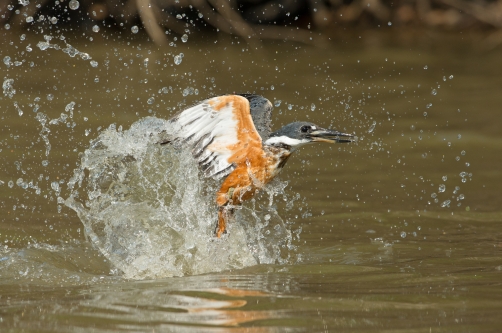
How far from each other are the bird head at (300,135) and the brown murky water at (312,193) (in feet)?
2.45

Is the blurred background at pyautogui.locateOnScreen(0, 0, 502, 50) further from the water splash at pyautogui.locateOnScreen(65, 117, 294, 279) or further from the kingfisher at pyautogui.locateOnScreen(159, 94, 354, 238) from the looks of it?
the kingfisher at pyautogui.locateOnScreen(159, 94, 354, 238)

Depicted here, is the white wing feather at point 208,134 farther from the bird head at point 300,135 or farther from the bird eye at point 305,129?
the bird eye at point 305,129

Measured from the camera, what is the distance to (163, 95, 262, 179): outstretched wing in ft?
16.6

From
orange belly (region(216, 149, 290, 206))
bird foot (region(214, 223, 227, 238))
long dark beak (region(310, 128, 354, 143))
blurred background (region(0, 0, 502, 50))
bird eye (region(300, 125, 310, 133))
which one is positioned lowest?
bird foot (region(214, 223, 227, 238))

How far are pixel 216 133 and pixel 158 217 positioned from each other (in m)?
0.72

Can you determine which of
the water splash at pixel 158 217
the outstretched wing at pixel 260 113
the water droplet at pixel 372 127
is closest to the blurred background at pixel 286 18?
the water droplet at pixel 372 127

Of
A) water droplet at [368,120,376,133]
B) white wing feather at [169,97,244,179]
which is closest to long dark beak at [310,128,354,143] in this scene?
white wing feather at [169,97,244,179]

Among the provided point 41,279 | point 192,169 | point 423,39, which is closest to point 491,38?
point 423,39

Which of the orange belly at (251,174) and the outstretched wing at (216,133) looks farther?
the orange belly at (251,174)

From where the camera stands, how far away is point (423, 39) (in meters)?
14.2

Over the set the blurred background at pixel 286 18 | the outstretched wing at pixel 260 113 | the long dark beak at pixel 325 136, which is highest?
the blurred background at pixel 286 18

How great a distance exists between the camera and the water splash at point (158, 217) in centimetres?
500

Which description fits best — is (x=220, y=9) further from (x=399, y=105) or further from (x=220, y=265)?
(x=220, y=265)

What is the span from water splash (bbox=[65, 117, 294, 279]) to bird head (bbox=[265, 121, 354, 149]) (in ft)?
1.65
